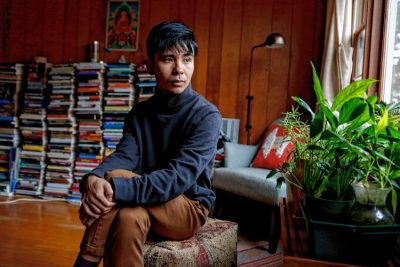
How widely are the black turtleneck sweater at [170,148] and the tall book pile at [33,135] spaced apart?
7.74 feet

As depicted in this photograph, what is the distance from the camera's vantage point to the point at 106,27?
370 cm

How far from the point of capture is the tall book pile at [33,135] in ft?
11.5

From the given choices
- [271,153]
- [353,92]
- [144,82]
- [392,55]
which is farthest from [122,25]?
[353,92]

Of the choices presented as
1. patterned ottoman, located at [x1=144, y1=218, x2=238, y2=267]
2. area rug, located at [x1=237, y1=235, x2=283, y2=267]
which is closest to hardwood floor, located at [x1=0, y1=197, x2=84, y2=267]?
area rug, located at [x1=237, y1=235, x2=283, y2=267]

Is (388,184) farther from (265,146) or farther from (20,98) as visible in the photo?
(20,98)

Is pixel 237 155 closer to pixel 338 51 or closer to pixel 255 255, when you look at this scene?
pixel 255 255

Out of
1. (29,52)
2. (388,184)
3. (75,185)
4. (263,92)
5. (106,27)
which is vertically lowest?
(75,185)

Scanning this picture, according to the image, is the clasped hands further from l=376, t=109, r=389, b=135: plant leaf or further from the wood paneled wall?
the wood paneled wall

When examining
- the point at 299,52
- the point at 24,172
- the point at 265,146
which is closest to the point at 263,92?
the point at 299,52

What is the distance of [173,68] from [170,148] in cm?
28

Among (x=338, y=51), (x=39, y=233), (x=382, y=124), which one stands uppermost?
(x=338, y=51)

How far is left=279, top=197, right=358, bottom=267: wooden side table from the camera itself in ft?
2.48

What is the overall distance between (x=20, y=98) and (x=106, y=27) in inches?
42.2

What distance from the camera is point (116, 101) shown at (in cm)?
338
